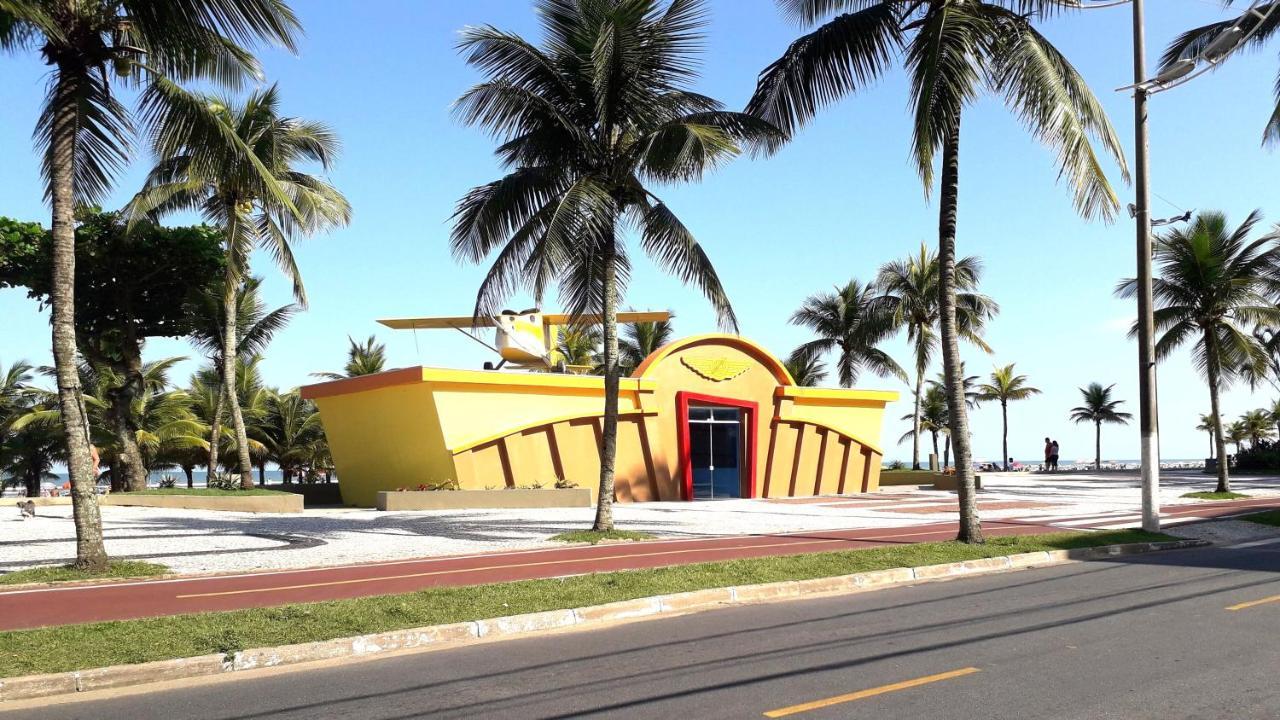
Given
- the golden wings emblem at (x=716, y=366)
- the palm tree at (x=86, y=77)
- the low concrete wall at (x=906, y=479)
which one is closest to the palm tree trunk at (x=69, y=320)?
the palm tree at (x=86, y=77)

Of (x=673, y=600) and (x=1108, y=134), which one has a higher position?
(x=1108, y=134)

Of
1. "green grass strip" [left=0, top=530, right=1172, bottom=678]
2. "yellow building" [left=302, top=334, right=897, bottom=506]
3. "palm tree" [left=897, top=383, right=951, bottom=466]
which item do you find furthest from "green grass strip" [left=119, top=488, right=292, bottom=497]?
"palm tree" [left=897, top=383, right=951, bottom=466]

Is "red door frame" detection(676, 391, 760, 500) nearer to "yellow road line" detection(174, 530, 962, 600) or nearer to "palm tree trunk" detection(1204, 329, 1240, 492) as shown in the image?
"yellow road line" detection(174, 530, 962, 600)

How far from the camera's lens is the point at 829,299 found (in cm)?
4472

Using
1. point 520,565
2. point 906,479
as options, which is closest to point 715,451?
point 906,479

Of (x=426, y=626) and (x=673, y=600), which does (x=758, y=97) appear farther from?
(x=426, y=626)

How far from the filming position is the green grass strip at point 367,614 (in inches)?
285

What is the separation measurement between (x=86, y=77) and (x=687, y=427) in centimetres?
1990

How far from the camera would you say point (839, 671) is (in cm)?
693

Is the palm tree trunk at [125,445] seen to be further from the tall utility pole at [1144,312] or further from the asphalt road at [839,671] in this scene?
the tall utility pole at [1144,312]

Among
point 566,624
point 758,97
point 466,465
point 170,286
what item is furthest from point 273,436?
point 566,624

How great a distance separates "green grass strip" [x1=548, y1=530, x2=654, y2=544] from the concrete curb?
5.15 metres

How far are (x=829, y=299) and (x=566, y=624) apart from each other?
1464 inches

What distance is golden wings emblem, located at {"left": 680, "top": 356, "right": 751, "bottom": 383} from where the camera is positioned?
29297 millimetres
